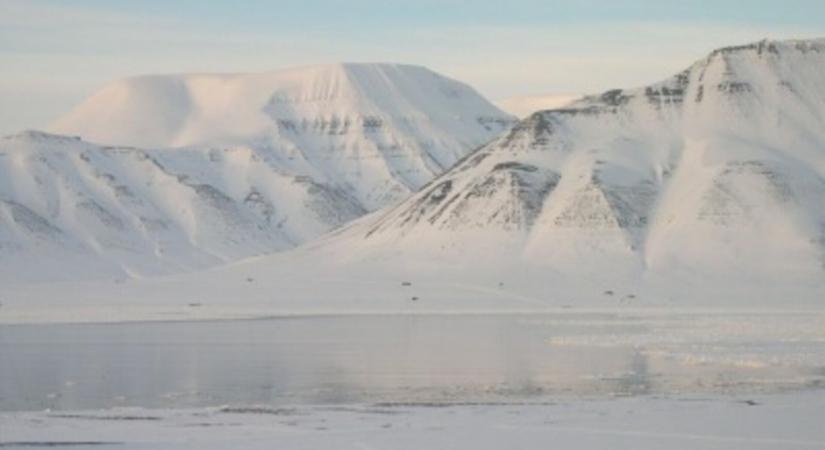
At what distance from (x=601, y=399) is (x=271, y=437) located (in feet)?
39.9

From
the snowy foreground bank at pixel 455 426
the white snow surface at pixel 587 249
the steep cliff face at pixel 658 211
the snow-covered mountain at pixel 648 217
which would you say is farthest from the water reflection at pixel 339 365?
the steep cliff face at pixel 658 211

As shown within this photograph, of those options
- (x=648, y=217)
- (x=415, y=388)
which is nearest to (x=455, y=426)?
(x=415, y=388)

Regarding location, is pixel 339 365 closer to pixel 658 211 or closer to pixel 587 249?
pixel 587 249

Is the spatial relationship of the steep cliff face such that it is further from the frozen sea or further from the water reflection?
the frozen sea

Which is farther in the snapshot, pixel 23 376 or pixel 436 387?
pixel 23 376

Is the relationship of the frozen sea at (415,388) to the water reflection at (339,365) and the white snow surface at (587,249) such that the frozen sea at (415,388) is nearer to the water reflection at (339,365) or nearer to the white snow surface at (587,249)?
the water reflection at (339,365)

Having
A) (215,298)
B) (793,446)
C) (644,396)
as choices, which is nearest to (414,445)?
(793,446)

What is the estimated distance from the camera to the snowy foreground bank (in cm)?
3722

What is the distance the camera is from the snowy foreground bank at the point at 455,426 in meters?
37.2

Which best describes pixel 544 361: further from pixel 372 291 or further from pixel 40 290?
pixel 40 290

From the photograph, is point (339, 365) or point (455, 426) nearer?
point (455, 426)

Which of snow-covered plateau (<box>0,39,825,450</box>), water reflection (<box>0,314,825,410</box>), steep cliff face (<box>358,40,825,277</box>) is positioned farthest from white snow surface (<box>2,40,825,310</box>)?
water reflection (<box>0,314,825,410</box>)

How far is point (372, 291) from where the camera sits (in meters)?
151

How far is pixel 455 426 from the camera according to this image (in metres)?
40.2
